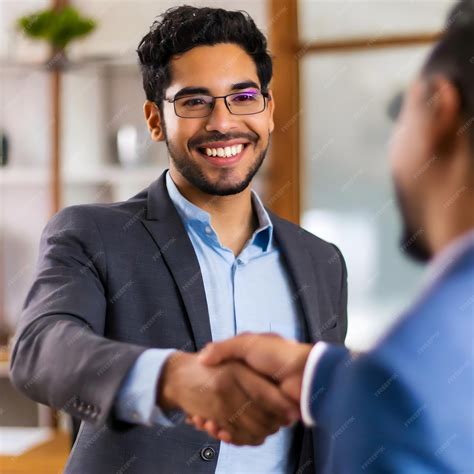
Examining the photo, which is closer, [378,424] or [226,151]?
[378,424]

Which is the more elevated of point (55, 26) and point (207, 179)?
point (55, 26)

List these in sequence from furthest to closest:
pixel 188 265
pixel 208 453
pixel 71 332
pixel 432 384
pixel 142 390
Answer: pixel 188 265 < pixel 208 453 < pixel 71 332 < pixel 142 390 < pixel 432 384

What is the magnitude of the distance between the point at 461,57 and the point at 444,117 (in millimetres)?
55

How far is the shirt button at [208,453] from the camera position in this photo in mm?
1617

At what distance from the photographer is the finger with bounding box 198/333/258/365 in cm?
122

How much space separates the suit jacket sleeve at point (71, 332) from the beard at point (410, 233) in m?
0.56

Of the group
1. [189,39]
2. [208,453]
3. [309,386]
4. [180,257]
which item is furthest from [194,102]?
[309,386]

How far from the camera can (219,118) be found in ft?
5.80

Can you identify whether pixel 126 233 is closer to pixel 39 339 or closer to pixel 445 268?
pixel 39 339

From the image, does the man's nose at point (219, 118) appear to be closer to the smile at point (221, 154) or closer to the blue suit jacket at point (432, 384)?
the smile at point (221, 154)

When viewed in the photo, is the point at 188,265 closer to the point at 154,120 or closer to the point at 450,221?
the point at 154,120

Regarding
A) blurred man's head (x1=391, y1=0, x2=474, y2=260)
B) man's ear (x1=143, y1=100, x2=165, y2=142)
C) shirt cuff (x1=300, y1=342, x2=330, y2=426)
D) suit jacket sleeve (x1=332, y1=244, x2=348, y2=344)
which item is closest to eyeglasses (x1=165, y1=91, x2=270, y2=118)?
man's ear (x1=143, y1=100, x2=165, y2=142)

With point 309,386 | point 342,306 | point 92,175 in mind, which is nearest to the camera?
A: point 309,386

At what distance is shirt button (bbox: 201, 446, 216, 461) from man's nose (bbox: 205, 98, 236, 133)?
2.08ft
